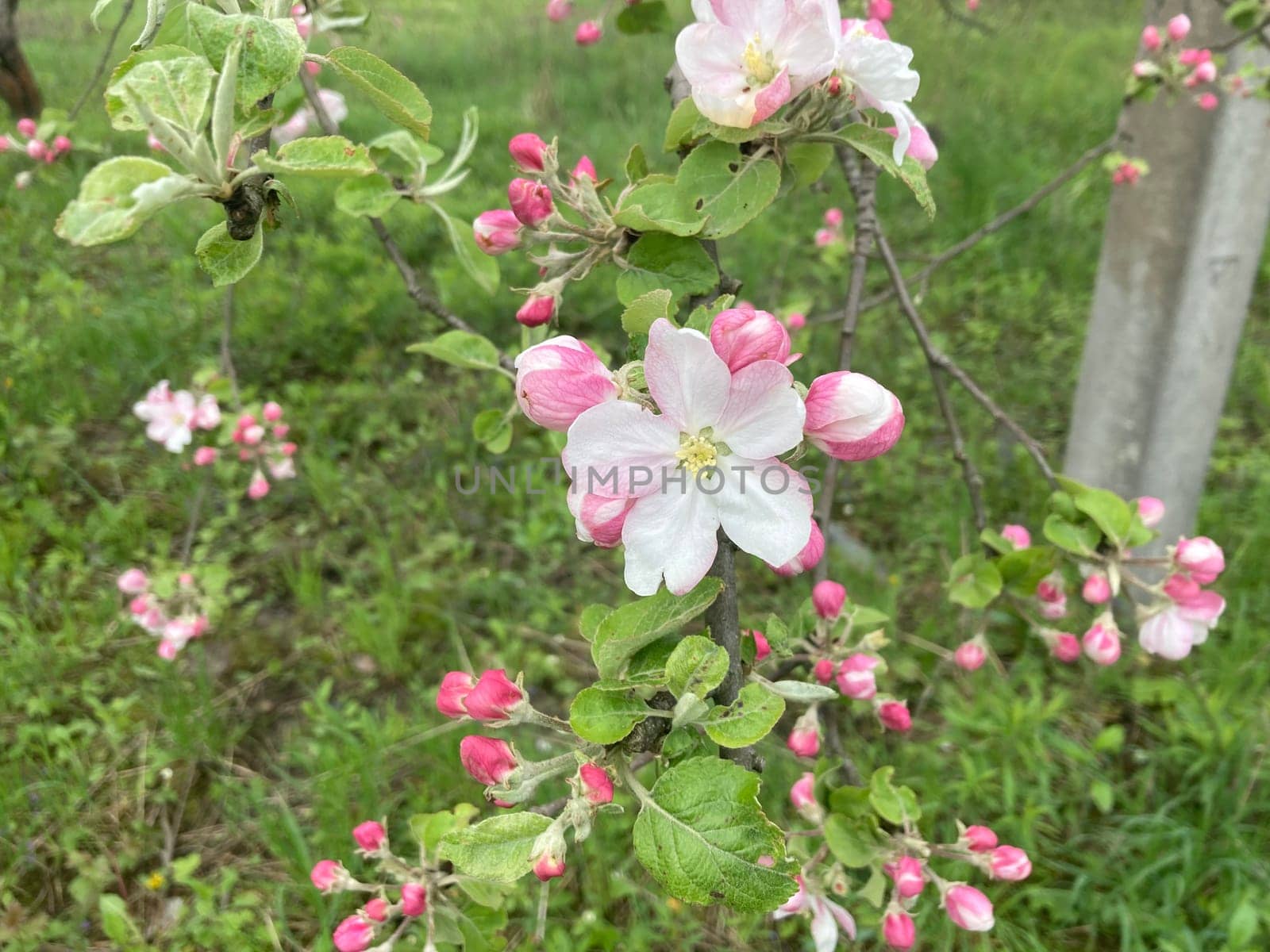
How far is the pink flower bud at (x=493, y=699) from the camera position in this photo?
29.8 inches

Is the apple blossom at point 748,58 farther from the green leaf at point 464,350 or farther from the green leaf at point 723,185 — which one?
the green leaf at point 464,350

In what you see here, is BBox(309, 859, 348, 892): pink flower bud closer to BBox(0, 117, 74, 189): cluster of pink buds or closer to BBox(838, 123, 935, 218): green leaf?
BBox(838, 123, 935, 218): green leaf

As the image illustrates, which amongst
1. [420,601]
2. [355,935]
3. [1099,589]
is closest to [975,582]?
[1099,589]

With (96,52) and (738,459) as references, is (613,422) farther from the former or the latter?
(96,52)

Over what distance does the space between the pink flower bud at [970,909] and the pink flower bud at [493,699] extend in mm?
709

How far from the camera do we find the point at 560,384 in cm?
61

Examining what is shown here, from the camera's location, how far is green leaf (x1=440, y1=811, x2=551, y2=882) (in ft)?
2.09

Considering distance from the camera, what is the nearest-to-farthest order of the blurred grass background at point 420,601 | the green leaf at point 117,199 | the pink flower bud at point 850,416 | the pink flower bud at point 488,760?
the green leaf at point 117,199 → the pink flower bud at point 850,416 → the pink flower bud at point 488,760 → the blurred grass background at point 420,601

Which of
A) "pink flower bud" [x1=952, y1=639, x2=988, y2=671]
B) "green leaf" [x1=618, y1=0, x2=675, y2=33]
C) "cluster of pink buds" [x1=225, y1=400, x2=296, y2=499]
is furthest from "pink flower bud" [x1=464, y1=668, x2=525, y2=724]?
"cluster of pink buds" [x1=225, y1=400, x2=296, y2=499]

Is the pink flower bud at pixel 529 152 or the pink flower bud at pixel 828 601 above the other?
the pink flower bud at pixel 529 152

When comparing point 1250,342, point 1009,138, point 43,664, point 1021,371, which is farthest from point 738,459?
point 1009,138

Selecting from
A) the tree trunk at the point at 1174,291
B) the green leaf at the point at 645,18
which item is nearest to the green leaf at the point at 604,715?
the green leaf at the point at 645,18

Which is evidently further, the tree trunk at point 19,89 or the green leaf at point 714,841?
the tree trunk at point 19,89

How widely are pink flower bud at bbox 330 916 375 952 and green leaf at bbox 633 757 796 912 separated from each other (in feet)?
1.61
